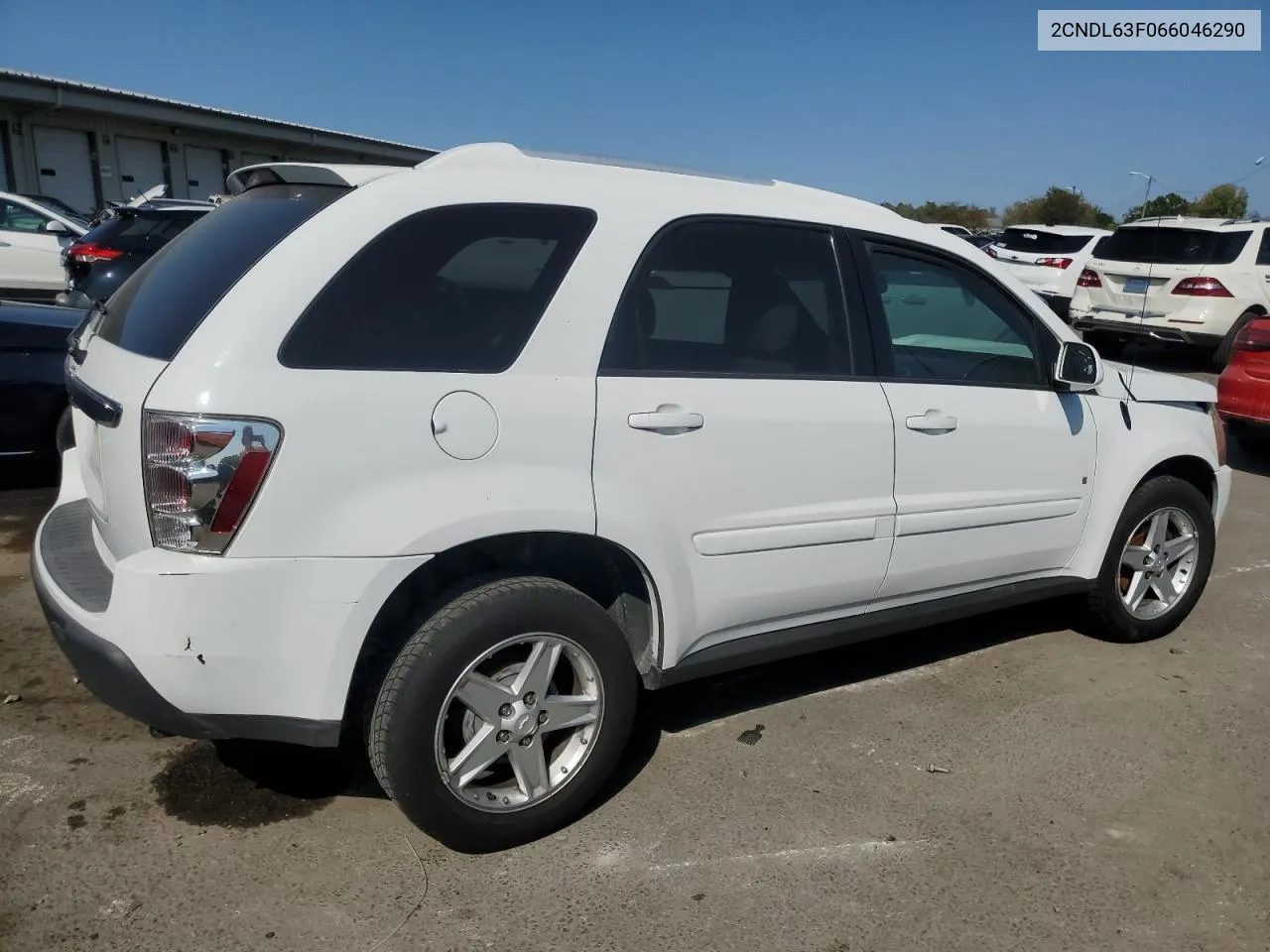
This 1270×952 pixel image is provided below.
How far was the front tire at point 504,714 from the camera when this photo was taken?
2559 millimetres

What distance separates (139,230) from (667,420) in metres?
10.7

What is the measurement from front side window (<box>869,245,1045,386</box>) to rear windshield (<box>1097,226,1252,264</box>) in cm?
888

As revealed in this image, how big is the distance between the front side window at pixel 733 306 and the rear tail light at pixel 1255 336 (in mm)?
5550

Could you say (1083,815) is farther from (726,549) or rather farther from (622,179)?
(622,179)

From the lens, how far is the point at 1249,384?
7.36 meters

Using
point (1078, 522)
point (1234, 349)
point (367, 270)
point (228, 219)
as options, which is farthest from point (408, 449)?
point (1234, 349)

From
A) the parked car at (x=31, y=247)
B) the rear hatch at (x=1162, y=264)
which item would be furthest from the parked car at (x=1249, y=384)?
the parked car at (x=31, y=247)

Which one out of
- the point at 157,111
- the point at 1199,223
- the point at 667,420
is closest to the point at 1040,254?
the point at 1199,223

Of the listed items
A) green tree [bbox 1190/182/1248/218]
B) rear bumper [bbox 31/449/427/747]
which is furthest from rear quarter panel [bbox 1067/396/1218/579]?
green tree [bbox 1190/182/1248/218]

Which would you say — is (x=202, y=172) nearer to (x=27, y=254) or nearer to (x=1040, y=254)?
(x=27, y=254)

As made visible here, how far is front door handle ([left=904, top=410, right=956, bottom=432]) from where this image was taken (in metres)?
3.37

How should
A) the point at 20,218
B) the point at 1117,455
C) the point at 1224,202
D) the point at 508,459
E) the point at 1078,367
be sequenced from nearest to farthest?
1. the point at 508,459
2. the point at 1078,367
3. the point at 1117,455
4. the point at 20,218
5. the point at 1224,202

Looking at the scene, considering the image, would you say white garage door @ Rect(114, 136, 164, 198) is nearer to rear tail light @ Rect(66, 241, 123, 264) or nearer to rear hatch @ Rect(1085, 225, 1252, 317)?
rear tail light @ Rect(66, 241, 123, 264)

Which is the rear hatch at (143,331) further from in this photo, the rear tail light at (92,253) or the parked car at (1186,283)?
the parked car at (1186,283)
